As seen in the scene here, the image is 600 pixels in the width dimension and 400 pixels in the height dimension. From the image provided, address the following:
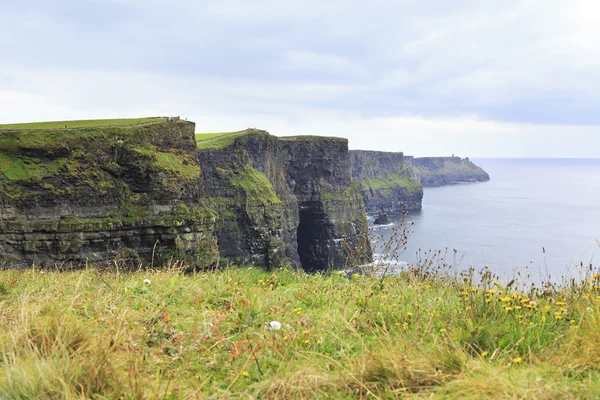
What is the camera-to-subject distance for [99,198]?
37938 mm

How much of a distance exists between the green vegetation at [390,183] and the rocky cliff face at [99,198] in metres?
139

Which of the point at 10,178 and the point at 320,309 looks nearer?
the point at 320,309

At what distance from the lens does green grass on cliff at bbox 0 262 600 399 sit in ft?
11.3

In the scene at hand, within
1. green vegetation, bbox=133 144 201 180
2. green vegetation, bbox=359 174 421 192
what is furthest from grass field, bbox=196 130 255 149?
green vegetation, bbox=359 174 421 192

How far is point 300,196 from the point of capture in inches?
3570

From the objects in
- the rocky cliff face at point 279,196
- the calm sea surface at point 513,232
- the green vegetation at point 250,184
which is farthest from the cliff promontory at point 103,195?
the calm sea surface at point 513,232

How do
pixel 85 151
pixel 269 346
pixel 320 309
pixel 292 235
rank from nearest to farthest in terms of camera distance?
pixel 269 346
pixel 320 309
pixel 85 151
pixel 292 235

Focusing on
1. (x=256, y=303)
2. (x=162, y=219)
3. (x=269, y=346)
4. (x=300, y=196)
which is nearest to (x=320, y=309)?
(x=256, y=303)

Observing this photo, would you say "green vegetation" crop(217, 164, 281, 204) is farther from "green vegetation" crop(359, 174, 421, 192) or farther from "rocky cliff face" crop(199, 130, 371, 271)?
"green vegetation" crop(359, 174, 421, 192)

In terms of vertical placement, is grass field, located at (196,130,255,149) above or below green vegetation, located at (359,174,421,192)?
above

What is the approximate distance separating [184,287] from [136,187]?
36.3 metres

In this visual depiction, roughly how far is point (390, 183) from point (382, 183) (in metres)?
4.69

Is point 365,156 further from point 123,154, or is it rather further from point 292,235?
point 123,154

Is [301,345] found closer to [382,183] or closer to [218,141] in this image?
[218,141]
